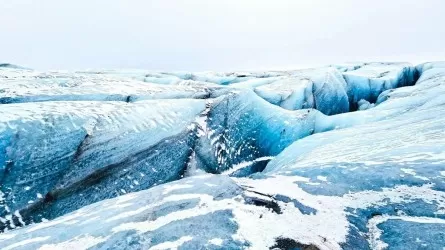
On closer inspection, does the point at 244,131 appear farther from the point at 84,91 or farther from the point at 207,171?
the point at 84,91

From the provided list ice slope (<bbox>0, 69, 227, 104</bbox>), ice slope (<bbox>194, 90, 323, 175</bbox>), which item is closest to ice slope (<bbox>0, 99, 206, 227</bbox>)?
ice slope (<bbox>194, 90, 323, 175</bbox>)

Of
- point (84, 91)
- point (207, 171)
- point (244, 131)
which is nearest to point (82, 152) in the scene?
point (207, 171)

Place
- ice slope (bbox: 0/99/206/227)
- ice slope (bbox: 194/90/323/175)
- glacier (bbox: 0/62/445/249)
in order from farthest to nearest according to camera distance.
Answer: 1. ice slope (bbox: 194/90/323/175)
2. ice slope (bbox: 0/99/206/227)
3. glacier (bbox: 0/62/445/249)

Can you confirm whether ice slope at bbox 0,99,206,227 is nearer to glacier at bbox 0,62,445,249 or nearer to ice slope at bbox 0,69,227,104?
glacier at bbox 0,62,445,249

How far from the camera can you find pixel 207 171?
1055 cm

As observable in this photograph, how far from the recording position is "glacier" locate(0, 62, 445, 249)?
414 cm

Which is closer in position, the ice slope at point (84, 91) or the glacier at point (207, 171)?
the glacier at point (207, 171)

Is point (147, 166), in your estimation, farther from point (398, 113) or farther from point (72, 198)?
point (398, 113)

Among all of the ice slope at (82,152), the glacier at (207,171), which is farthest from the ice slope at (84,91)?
the ice slope at (82,152)

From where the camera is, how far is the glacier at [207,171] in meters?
4.14

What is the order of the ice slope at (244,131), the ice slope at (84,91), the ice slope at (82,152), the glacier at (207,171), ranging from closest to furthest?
the glacier at (207,171) < the ice slope at (82,152) < the ice slope at (244,131) < the ice slope at (84,91)

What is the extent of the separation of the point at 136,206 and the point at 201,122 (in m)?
6.64

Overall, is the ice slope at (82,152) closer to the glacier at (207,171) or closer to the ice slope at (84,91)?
the glacier at (207,171)

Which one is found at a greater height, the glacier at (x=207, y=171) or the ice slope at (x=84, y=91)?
the ice slope at (x=84, y=91)
